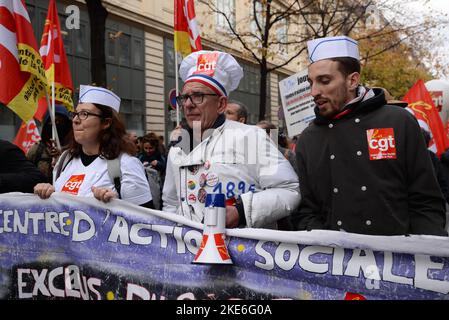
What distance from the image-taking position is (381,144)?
2588mm

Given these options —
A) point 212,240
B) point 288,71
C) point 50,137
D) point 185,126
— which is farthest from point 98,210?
point 288,71

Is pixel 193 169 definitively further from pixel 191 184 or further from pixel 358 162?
pixel 358 162

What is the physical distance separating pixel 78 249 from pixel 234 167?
41.1 inches

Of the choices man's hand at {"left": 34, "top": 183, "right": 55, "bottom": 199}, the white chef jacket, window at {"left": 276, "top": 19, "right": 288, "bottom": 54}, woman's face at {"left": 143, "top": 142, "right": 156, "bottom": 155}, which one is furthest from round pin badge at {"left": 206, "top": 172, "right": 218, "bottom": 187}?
window at {"left": 276, "top": 19, "right": 288, "bottom": 54}

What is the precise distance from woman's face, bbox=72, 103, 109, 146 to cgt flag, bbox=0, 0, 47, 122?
1.35 metres

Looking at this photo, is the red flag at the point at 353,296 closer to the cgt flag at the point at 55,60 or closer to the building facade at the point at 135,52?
the cgt flag at the point at 55,60

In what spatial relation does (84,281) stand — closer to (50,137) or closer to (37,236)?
(37,236)

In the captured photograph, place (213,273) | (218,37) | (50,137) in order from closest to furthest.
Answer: (213,273) < (50,137) < (218,37)

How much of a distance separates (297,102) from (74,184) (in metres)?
3.14

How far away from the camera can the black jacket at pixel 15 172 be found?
12.6ft

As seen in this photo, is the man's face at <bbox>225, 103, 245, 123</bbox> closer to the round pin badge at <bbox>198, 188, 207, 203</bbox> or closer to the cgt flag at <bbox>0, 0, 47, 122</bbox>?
the cgt flag at <bbox>0, 0, 47, 122</bbox>

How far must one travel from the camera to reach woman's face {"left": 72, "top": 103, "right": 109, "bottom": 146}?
371 centimetres

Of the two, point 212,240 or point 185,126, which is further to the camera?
point 185,126
